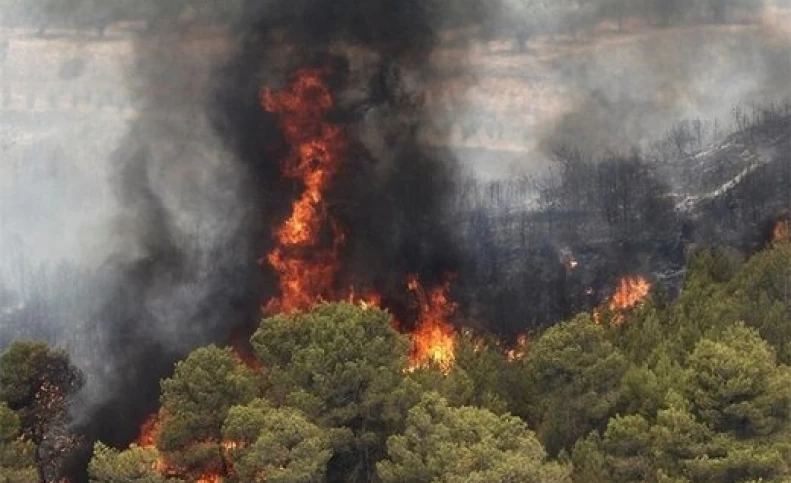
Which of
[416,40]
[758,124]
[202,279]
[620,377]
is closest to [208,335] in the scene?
[202,279]

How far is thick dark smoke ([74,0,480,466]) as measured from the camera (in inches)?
1148

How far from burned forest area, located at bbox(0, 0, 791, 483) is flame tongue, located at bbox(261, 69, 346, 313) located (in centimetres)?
7

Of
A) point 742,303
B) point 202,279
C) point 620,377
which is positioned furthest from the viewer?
point 202,279

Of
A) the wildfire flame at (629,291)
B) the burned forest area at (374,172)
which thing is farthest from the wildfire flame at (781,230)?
the wildfire flame at (629,291)

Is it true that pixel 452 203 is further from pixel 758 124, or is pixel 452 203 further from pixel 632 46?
pixel 758 124

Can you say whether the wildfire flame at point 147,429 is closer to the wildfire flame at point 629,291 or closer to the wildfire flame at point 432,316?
the wildfire flame at point 432,316

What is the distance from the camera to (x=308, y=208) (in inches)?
1218

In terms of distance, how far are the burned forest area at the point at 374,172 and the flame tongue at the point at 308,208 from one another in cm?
7

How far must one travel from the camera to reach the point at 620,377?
2102 cm

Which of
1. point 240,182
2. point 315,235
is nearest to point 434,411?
point 315,235

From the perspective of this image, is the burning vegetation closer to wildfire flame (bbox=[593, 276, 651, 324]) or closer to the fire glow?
the fire glow

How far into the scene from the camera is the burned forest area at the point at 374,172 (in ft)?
95.1

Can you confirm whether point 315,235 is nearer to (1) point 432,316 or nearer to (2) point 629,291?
(1) point 432,316

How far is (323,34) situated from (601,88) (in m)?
9.01
